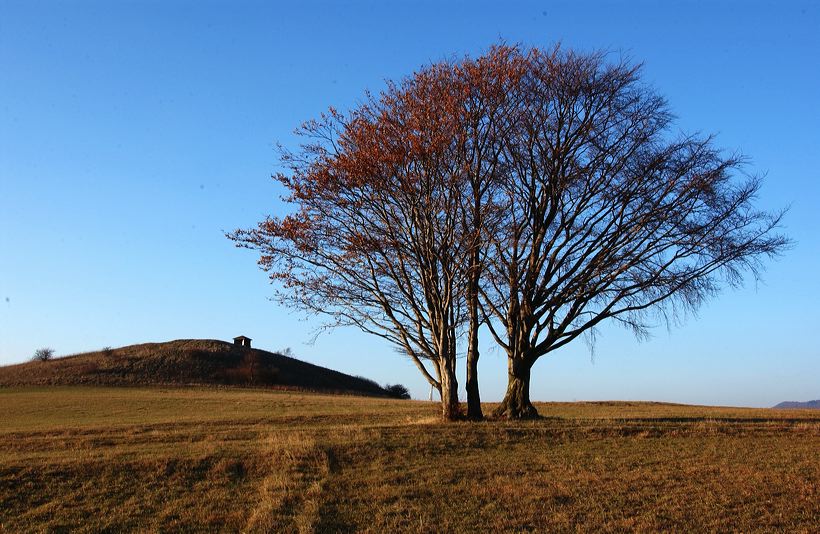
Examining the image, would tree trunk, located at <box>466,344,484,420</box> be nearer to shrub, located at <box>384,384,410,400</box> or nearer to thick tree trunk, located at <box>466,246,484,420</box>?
thick tree trunk, located at <box>466,246,484,420</box>

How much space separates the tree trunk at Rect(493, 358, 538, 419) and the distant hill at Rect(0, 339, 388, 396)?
53232 mm

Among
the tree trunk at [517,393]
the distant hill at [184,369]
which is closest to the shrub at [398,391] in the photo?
the distant hill at [184,369]

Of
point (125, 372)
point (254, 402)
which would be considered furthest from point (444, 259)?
point (125, 372)

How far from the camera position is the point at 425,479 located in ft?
49.6

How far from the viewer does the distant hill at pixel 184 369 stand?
242ft

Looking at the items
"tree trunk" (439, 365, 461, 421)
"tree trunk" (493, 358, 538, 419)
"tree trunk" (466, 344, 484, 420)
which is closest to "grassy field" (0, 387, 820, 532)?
"tree trunk" (439, 365, 461, 421)

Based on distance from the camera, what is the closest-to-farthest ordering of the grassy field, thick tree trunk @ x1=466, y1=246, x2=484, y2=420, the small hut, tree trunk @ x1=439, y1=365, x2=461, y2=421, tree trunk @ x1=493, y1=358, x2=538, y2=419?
1. the grassy field
2. tree trunk @ x1=439, y1=365, x2=461, y2=421
3. thick tree trunk @ x1=466, y1=246, x2=484, y2=420
4. tree trunk @ x1=493, y1=358, x2=538, y2=419
5. the small hut

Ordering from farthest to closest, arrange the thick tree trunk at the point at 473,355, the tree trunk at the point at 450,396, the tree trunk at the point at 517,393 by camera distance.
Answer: the tree trunk at the point at 517,393
the thick tree trunk at the point at 473,355
the tree trunk at the point at 450,396

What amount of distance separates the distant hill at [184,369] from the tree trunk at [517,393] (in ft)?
175

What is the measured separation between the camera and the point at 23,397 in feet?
177

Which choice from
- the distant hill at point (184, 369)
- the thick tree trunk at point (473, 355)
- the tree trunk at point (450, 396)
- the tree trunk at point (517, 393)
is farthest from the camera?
the distant hill at point (184, 369)

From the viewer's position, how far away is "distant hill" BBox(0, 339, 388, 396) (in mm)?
73812

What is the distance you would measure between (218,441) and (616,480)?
Result: 11542 millimetres

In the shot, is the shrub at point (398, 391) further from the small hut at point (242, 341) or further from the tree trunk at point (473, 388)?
the tree trunk at point (473, 388)
